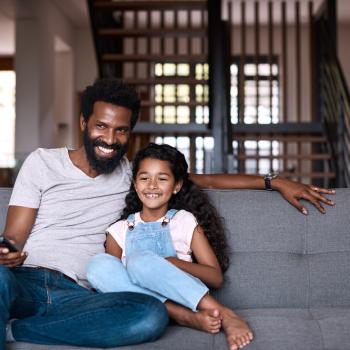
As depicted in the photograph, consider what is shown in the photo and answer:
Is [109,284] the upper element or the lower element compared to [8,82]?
lower

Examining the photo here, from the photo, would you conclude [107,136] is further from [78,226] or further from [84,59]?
[84,59]

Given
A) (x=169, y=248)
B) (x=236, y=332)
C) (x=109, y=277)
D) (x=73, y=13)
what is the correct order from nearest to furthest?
(x=236, y=332) → (x=109, y=277) → (x=169, y=248) → (x=73, y=13)

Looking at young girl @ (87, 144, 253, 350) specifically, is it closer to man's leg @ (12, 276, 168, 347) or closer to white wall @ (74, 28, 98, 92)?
man's leg @ (12, 276, 168, 347)

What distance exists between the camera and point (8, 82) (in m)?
9.76

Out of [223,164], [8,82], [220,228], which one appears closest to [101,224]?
[220,228]

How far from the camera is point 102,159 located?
218cm

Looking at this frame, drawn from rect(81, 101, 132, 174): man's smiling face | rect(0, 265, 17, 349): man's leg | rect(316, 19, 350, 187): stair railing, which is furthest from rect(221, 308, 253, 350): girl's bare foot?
rect(316, 19, 350, 187): stair railing

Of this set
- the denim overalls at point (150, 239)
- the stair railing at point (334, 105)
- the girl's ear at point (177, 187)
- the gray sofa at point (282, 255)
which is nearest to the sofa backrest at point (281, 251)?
the gray sofa at point (282, 255)

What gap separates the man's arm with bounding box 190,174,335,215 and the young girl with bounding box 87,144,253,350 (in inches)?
4.0

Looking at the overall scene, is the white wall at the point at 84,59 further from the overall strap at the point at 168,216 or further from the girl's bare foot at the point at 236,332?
the girl's bare foot at the point at 236,332

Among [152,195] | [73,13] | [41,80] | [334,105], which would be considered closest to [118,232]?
[152,195]

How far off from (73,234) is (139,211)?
24 centimetres

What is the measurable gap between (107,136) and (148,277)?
0.54 meters

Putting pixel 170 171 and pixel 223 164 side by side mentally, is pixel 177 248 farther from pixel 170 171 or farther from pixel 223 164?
pixel 223 164
